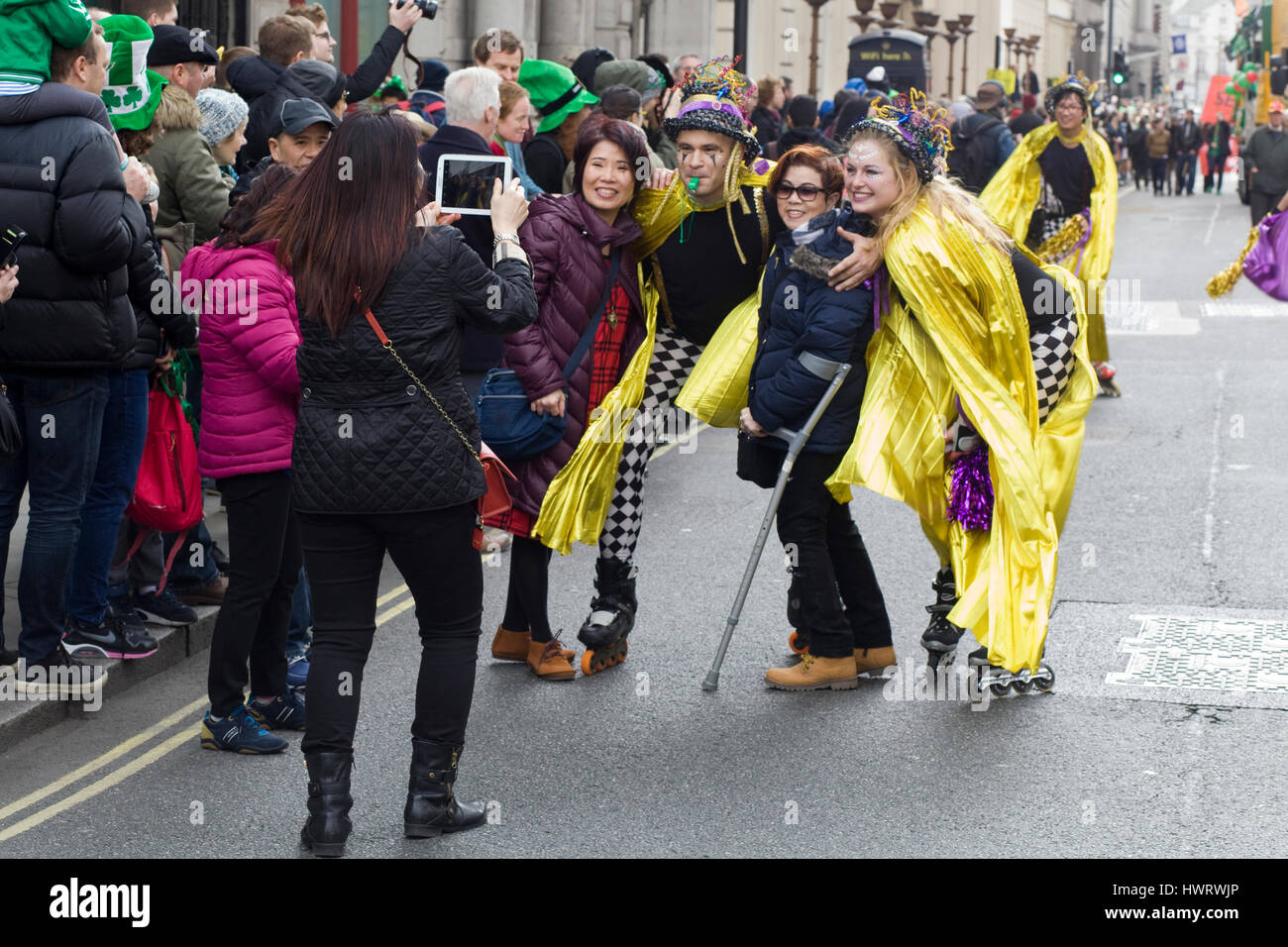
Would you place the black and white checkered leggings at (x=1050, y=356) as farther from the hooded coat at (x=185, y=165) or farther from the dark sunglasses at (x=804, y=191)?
the hooded coat at (x=185, y=165)

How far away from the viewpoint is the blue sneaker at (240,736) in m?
5.41

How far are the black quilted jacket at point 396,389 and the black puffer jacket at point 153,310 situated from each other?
148 cm

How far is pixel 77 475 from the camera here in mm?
5750

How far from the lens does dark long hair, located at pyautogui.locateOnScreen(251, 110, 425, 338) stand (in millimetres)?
4418

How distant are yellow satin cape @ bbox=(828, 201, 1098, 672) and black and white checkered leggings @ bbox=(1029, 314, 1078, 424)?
13 centimetres

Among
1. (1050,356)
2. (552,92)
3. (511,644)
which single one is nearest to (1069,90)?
(552,92)

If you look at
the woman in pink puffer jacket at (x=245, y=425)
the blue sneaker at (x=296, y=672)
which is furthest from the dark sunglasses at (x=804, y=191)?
the blue sneaker at (x=296, y=672)

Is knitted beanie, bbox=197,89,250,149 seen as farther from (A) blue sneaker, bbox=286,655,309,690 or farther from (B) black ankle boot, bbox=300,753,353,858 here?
(B) black ankle boot, bbox=300,753,353,858

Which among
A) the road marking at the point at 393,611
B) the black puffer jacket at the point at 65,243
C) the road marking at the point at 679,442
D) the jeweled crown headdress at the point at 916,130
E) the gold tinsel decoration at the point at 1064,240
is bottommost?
the road marking at the point at 679,442

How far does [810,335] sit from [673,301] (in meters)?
0.68

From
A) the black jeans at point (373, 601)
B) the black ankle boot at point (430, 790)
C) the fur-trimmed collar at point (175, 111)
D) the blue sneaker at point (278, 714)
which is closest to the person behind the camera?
the black jeans at point (373, 601)

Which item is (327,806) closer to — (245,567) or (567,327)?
(245,567)

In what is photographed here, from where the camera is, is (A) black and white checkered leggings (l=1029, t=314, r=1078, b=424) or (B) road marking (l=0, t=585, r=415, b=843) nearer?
(B) road marking (l=0, t=585, r=415, b=843)

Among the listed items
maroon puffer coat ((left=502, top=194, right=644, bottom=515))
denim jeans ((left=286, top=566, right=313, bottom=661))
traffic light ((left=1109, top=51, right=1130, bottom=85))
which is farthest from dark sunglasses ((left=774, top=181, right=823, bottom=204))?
traffic light ((left=1109, top=51, right=1130, bottom=85))
